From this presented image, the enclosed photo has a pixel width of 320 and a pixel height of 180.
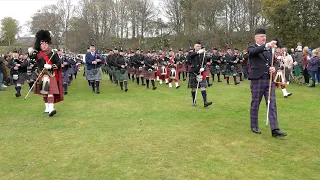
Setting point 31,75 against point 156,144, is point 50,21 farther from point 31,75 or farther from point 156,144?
point 156,144

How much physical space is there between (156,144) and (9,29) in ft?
193

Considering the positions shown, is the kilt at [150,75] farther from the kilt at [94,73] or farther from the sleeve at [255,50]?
the sleeve at [255,50]

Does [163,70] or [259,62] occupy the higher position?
[259,62]

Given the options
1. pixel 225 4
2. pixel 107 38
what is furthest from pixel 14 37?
pixel 225 4

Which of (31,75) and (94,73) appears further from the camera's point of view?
(94,73)

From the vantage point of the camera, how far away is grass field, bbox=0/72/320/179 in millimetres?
4148

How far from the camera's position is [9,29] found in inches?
2223

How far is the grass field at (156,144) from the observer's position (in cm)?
415

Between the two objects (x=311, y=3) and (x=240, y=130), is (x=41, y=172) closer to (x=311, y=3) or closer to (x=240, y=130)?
(x=240, y=130)

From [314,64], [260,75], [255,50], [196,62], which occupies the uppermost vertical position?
[255,50]

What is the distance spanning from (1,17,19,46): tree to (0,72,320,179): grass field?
52.3m

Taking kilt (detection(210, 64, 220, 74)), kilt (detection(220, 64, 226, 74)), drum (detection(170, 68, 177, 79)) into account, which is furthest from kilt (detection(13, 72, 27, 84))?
kilt (detection(220, 64, 226, 74))

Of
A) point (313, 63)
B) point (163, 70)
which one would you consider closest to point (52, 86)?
point (163, 70)

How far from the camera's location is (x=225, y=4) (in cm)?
3684
